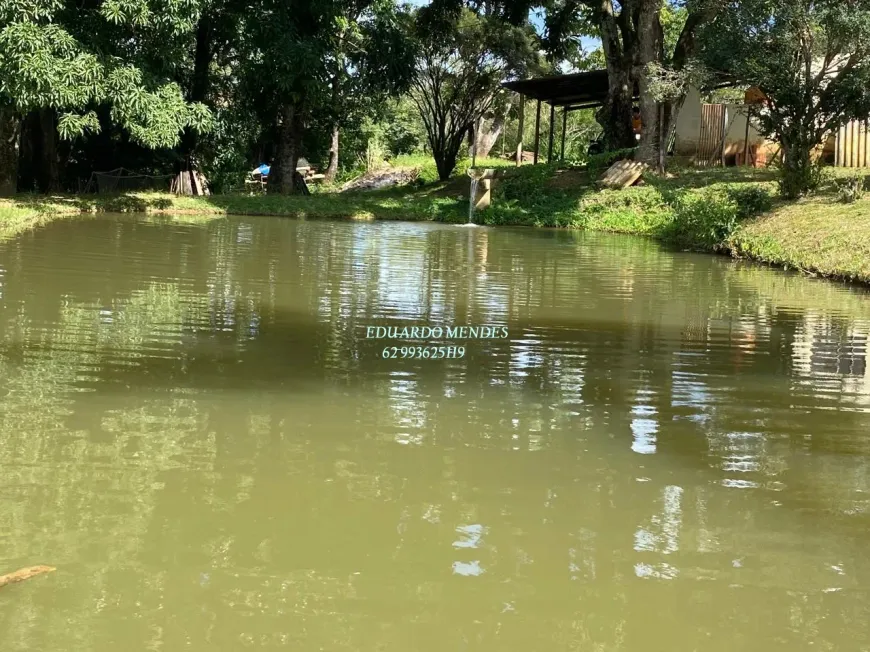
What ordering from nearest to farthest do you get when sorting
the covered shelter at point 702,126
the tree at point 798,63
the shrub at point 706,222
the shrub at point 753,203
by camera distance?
the tree at point 798,63
the shrub at point 706,222
the shrub at point 753,203
the covered shelter at point 702,126

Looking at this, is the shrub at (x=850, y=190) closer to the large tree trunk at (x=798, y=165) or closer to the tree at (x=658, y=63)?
the large tree trunk at (x=798, y=165)

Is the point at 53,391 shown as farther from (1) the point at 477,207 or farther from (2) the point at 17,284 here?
(1) the point at 477,207

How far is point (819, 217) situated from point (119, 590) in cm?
1521

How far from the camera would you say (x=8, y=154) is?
2328 centimetres

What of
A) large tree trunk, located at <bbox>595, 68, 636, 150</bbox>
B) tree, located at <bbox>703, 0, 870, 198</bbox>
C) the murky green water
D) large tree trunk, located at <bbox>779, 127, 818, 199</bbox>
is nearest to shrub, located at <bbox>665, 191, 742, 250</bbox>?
large tree trunk, located at <bbox>779, 127, 818, 199</bbox>

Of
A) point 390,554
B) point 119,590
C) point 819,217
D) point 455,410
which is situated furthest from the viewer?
point 819,217

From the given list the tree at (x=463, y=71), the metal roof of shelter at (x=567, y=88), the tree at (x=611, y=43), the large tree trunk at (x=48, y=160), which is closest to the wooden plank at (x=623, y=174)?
the tree at (x=611, y=43)

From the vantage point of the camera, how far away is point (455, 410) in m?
5.62

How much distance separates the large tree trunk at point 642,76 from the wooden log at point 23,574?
872 inches

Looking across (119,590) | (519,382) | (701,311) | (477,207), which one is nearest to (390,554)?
(119,590)

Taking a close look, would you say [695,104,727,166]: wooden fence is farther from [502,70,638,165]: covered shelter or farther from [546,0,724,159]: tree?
[502,70,638,165]: covered shelter

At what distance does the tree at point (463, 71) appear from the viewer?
1209 inches

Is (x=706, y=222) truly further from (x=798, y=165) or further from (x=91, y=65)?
(x=91, y=65)

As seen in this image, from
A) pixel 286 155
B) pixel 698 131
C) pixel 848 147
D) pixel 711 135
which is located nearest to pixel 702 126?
pixel 711 135
